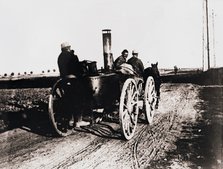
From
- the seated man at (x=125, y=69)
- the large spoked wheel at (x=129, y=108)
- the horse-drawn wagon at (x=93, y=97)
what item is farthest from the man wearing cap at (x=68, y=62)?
the large spoked wheel at (x=129, y=108)

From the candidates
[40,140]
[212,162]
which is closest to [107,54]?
[40,140]

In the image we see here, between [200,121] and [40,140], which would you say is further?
[200,121]

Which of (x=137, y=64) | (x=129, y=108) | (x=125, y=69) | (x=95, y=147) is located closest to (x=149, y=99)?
(x=137, y=64)

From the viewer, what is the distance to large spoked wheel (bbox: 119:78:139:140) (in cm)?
730

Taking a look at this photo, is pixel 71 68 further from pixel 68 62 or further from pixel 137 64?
pixel 137 64

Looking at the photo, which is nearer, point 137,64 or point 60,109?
point 60,109

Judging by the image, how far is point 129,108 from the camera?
7727mm

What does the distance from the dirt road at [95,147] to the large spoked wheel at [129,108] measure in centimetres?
24

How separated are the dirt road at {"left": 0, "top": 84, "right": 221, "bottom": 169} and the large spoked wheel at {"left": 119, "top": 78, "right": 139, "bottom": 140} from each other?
245 millimetres

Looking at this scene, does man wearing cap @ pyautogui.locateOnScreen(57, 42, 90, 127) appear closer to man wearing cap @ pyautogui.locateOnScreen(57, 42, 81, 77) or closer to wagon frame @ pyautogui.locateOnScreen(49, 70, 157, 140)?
man wearing cap @ pyautogui.locateOnScreen(57, 42, 81, 77)

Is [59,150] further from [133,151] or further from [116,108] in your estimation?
[116,108]

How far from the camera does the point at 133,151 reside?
6.69m

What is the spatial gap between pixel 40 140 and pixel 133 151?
2.37m

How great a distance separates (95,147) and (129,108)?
136cm
